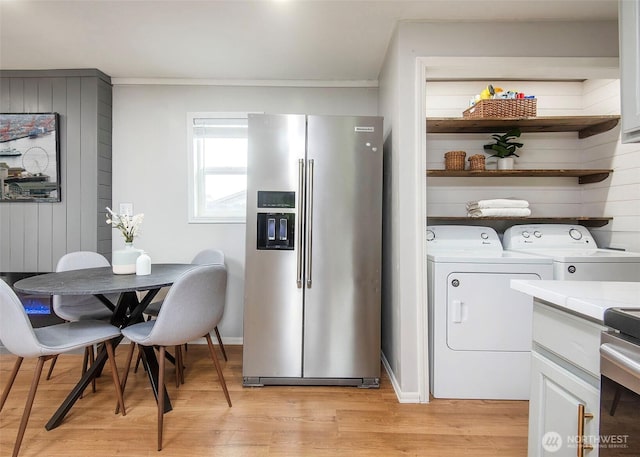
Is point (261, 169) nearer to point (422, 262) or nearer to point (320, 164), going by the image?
point (320, 164)

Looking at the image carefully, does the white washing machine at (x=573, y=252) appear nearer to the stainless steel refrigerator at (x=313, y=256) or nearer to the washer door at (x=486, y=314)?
the washer door at (x=486, y=314)

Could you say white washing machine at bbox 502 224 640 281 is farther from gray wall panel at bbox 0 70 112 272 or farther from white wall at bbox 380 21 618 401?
gray wall panel at bbox 0 70 112 272

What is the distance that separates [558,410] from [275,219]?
1807 mm

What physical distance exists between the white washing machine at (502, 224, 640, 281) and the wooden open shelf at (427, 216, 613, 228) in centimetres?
7

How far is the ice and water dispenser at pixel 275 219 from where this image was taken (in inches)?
93.2

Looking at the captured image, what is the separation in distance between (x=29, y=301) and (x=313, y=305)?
2660 millimetres

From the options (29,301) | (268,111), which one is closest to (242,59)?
(268,111)

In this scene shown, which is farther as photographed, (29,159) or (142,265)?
(29,159)

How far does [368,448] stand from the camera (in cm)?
174

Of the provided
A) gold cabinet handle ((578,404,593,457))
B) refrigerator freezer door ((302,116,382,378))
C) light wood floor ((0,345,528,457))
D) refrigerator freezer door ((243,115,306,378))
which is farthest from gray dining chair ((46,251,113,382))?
gold cabinet handle ((578,404,593,457))

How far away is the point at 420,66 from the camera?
87.2 inches

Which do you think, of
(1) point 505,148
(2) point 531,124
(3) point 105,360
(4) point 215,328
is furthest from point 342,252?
(2) point 531,124

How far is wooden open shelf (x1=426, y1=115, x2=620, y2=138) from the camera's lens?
255 cm

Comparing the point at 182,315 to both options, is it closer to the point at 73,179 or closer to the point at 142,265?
the point at 142,265
